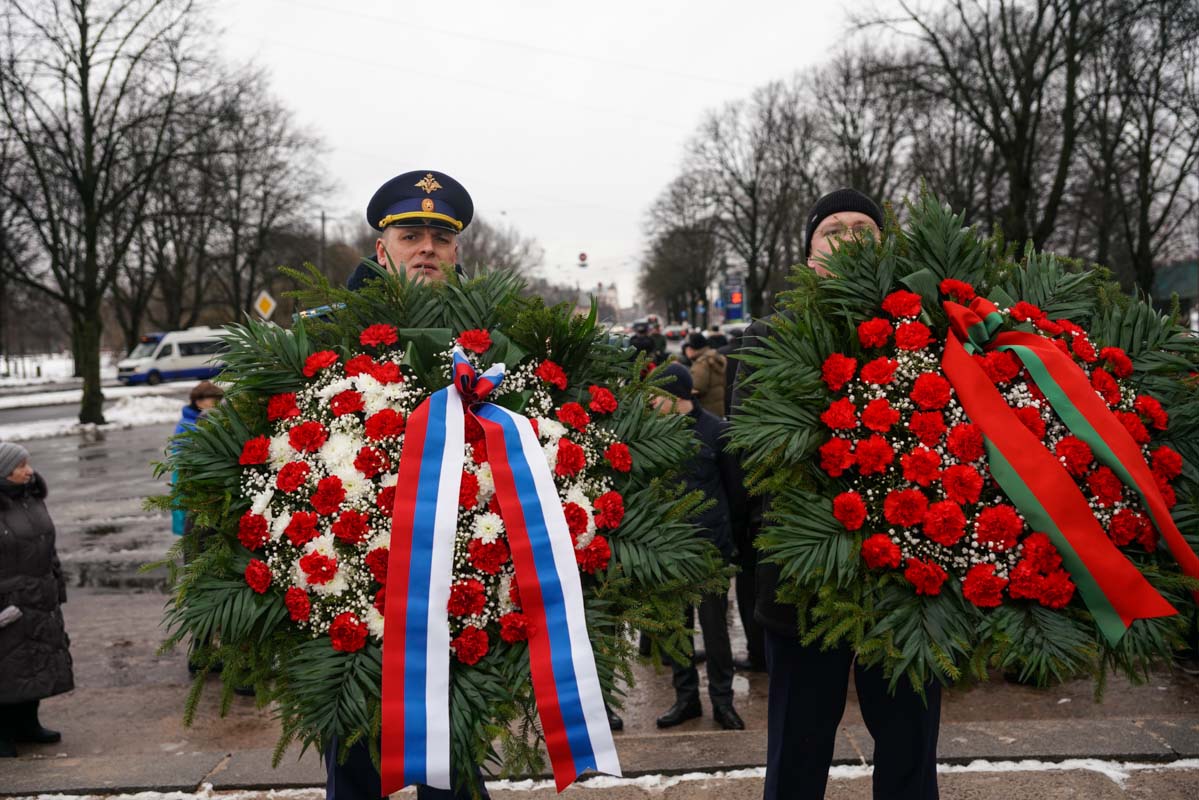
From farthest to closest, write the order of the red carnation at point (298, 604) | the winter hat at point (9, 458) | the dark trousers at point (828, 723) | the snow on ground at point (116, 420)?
the snow on ground at point (116, 420) → the winter hat at point (9, 458) → the dark trousers at point (828, 723) → the red carnation at point (298, 604)

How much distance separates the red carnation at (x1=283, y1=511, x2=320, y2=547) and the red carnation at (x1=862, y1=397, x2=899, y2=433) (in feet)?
4.70

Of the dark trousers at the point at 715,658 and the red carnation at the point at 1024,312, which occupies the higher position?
the red carnation at the point at 1024,312

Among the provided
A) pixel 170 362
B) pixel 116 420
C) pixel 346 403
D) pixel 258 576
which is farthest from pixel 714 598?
pixel 170 362

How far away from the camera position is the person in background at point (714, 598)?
488 centimetres

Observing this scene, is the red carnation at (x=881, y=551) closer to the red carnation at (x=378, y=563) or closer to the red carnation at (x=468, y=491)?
the red carnation at (x=468, y=491)

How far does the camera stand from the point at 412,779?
2287 millimetres

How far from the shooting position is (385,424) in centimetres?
252

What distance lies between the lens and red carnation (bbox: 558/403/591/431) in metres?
2.61

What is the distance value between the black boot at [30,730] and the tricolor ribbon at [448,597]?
3.44 meters

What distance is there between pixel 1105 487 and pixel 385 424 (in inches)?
72.4

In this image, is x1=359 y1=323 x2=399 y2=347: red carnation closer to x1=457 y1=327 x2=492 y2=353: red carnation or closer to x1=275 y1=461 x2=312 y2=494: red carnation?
x1=457 y1=327 x2=492 y2=353: red carnation

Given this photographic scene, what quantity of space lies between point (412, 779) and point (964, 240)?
2.06 metres

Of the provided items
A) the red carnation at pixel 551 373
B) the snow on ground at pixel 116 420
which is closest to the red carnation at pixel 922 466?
the red carnation at pixel 551 373

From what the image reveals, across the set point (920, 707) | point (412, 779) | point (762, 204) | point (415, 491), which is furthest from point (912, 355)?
point (762, 204)
